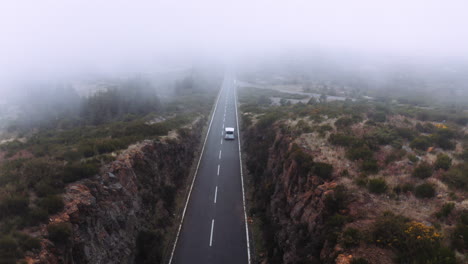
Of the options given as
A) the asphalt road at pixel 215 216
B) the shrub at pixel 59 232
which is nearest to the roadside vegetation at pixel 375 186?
the asphalt road at pixel 215 216

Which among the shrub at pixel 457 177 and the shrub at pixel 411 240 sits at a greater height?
the shrub at pixel 457 177

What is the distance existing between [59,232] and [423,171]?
20.7 m

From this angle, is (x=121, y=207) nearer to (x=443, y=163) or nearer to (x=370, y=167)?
(x=370, y=167)

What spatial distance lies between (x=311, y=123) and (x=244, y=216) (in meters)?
13.8

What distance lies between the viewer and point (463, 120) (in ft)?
88.8

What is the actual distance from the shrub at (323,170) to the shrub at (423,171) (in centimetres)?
502

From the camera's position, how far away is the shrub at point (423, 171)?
14.0 metres

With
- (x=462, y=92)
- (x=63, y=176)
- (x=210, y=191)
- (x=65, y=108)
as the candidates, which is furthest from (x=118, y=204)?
(x=462, y=92)

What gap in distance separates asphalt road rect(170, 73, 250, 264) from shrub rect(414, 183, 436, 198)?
11572 millimetres

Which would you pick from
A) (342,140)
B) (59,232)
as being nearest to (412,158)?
(342,140)

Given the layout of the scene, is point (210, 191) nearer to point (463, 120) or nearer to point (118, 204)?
point (118, 204)

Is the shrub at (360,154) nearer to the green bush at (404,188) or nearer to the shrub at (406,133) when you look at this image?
the green bush at (404,188)

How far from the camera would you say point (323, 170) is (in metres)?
15.6

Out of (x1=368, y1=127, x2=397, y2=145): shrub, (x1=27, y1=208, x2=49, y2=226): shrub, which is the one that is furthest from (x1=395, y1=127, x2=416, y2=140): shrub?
(x1=27, y1=208, x2=49, y2=226): shrub
